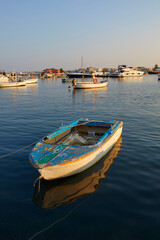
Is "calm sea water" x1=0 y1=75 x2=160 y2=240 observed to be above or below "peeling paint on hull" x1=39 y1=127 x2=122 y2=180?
below

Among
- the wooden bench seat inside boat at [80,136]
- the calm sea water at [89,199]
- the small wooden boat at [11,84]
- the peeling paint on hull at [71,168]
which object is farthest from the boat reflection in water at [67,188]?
the small wooden boat at [11,84]

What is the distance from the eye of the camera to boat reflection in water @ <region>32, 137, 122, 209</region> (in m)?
6.97

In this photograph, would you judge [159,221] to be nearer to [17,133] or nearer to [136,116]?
[17,133]

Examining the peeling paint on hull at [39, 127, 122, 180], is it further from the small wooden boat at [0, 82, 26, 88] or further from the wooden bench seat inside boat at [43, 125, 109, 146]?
the small wooden boat at [0, 82, 26, 88]

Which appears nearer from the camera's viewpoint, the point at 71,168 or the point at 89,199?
the point at 89,199

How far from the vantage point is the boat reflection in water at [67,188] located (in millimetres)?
6969

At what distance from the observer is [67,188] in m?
7.69

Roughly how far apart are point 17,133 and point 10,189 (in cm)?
754

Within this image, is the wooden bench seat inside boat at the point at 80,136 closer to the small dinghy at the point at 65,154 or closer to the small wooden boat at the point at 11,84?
the small dinghy at the point at 65,154

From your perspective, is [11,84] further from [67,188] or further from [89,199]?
[89,199]

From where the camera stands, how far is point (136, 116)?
66.6 feet

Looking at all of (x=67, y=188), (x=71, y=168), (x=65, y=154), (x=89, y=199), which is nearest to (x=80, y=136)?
(x=65, y=154)

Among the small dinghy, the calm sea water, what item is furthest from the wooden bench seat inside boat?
the calm sea water

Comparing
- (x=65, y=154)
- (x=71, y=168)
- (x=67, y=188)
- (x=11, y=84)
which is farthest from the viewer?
(x=11, y=84)
